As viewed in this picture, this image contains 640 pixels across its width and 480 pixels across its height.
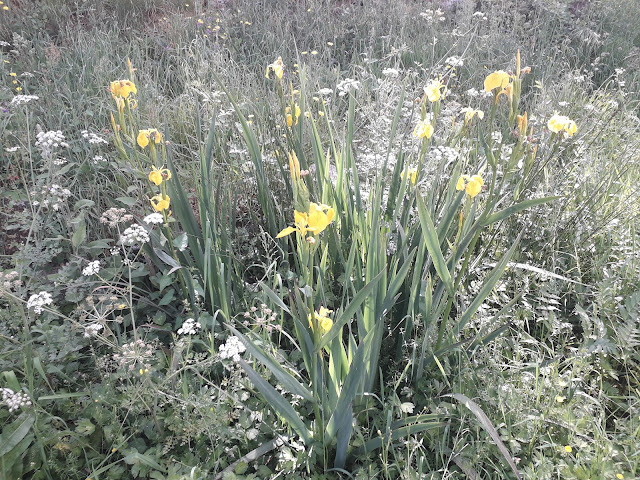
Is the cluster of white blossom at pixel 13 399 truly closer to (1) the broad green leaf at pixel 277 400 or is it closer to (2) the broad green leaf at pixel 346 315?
(1) the broad green leaf at pixel 277 400

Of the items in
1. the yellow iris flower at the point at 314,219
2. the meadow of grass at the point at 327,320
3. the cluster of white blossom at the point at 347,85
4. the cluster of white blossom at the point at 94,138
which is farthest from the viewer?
the cluster of white blossom at the point at 347,85

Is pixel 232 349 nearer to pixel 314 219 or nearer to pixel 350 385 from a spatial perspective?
pixel 350 385

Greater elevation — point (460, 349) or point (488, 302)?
point (460, 349)

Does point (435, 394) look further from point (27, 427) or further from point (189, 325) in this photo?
point (27, 427)

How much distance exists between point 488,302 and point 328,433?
996 millimetres

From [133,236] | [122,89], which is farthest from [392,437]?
[122,89]

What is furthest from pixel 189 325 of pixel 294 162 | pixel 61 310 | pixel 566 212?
pixel 566 212

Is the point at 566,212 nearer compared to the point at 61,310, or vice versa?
the point at 61,310

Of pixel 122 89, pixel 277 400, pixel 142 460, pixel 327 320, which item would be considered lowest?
pixel 142 460

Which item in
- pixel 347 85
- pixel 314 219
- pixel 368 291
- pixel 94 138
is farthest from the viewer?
pixel 347 85

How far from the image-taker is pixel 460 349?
1.46m

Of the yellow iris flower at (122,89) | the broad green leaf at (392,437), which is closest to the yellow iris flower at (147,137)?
the yellow iris flower at (122,89)

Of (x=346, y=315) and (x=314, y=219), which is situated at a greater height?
(x=314, y=219)

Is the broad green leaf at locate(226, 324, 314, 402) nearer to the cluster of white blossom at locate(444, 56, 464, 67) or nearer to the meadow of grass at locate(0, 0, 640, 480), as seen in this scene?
the meadow of grass at locate(0, 0, 640, 480)
